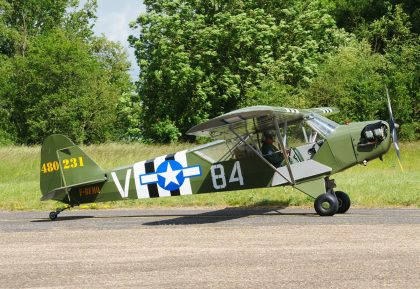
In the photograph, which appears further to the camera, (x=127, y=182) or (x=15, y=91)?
(x=15, y=91)

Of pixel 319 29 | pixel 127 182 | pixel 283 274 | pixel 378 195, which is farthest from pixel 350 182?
pixel 319 29

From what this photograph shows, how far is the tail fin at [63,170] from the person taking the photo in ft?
57.9

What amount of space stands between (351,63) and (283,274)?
33882 millimetres

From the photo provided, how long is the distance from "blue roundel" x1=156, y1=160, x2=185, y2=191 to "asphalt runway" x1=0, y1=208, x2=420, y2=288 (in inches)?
31.9

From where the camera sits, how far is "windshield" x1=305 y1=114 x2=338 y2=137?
1644cm

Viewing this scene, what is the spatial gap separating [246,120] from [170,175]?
7.93ft

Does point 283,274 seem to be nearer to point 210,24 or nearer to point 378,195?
point 378,195

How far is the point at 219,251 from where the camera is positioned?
39.4ft

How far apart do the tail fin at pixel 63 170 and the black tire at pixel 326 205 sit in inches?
202

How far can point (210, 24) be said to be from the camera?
1641 inches

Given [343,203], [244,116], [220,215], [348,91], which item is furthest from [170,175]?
[348,91]

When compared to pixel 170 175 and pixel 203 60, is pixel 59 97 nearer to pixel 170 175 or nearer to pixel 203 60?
pixel 203 60

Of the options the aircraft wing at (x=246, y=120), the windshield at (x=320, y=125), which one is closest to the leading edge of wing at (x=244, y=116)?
the aircraft wing at (x=246, y=120)

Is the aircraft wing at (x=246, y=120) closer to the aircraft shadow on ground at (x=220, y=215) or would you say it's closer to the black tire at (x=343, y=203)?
the aircraft shadow on ground at (x=220, y=215)
